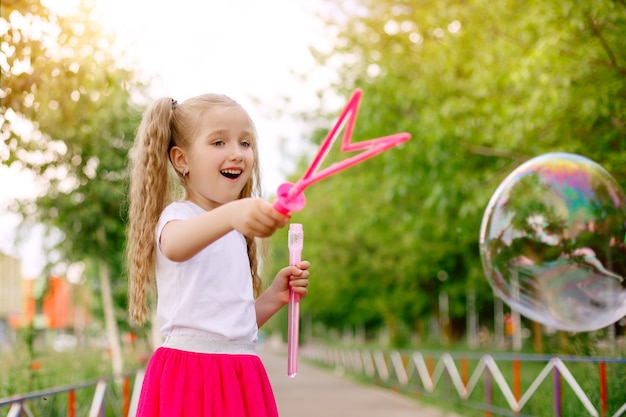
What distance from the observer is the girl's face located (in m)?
2.85

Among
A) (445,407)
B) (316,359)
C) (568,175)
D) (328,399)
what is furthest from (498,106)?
(316,359)

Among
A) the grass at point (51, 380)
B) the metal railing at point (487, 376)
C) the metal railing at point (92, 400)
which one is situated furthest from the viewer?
the metal railing at point (487, 376)

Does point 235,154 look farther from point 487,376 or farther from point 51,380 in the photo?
point 487,376

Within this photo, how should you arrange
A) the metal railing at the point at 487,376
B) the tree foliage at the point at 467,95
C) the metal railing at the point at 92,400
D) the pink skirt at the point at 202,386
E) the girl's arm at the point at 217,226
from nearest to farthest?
the girl's arm at the point at 217,226
the pink skirt at the point at 202,386
the metal railing at the point at 92,400
the metal railing at the point at 487,376
the tree foliage at the point at 467,95

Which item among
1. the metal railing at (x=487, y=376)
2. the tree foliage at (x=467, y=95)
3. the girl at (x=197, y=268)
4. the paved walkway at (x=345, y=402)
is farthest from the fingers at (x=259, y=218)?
the paved walkway at (x=345, y=402)

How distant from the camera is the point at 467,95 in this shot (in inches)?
519

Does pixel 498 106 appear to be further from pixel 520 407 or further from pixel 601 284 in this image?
pixel 601 284

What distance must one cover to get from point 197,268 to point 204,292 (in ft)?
0.25

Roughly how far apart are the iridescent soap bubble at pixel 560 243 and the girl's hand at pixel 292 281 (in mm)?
3789

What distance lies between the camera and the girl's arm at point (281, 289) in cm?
296

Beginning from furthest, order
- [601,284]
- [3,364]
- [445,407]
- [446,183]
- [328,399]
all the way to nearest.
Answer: [328,399] → [445,407] → [446,183] → [3,364] → [601,284]

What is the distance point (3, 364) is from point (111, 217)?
269cm

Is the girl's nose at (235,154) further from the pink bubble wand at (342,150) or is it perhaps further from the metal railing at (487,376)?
the metal railing at (487,376)

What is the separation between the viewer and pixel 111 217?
1284cm
